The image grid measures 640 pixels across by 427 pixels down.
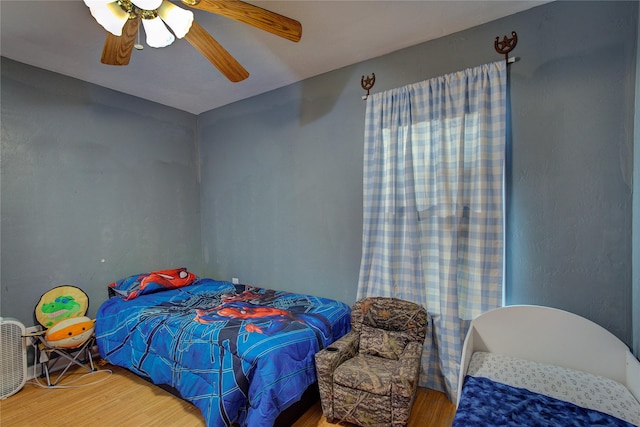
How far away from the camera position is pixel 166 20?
1.59 meters

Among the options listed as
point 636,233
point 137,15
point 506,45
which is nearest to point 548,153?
point 636,233

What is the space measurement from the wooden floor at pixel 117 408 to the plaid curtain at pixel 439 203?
277 millimetres

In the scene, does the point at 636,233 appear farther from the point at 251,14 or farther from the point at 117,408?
the point at 117,408

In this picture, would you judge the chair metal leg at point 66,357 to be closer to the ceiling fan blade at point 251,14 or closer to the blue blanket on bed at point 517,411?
the ceiling fan blade at point 251,14

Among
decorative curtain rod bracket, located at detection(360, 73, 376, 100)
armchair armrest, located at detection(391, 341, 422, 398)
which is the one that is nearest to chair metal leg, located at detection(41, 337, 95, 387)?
armchair armrest, located at detection(391, 341, 422, 398)

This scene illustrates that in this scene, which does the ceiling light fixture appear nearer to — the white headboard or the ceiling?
the ceiling

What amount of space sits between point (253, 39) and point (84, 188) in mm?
2261

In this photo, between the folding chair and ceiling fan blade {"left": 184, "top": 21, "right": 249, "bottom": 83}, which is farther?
the folding chair

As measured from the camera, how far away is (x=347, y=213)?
2926 mm

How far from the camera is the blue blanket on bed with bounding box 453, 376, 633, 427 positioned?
1375 millimetres

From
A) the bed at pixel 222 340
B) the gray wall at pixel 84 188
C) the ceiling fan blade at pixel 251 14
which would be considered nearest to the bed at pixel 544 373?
the bed at pixel 222 340

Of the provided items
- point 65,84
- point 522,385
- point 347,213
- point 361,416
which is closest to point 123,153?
point 65,84

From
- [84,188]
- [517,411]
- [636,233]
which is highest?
[84,188]

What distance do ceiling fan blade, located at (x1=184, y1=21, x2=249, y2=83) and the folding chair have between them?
2469mm
